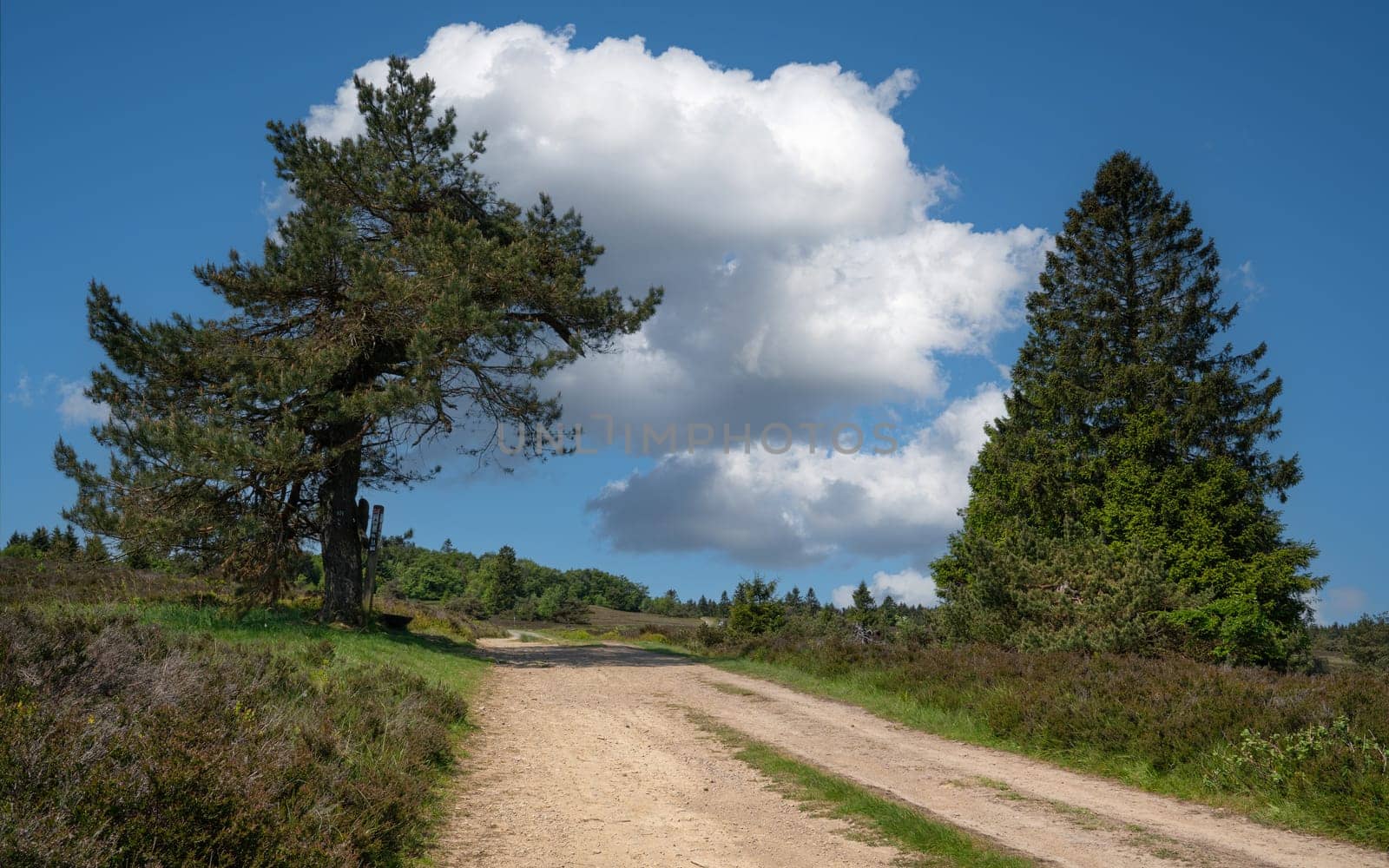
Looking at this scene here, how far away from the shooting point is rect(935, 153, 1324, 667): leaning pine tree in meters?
27.5

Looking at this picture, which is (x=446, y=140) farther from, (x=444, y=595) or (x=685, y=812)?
(x=444, y=595)

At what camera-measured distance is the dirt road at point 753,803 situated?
21.0ft

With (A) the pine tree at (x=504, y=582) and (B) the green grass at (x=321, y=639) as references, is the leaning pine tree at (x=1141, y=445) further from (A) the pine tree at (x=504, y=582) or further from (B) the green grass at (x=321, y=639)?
(A) the pine tree at (x=504, y=582)

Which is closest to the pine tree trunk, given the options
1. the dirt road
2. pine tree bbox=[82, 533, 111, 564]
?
pine tree bbox=[82, 533, 111, 564]

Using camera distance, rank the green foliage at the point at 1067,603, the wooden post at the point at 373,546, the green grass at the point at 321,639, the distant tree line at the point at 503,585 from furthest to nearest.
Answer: the distant tree line at the point at 503,585, the wooden post at the point at 373,546, the green foliage at the point at 1067,603, the green grass at the point at 321,639

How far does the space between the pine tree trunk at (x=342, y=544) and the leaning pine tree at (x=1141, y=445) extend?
55.4ft

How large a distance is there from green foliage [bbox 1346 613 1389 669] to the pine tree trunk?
5087 cm

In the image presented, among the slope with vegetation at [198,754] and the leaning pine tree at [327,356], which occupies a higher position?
the leaning pine tree at [327,356]

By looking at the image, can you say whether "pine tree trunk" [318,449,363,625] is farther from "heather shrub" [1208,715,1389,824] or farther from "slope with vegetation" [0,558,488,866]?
"heather shrub" [1208,715,1389,824]

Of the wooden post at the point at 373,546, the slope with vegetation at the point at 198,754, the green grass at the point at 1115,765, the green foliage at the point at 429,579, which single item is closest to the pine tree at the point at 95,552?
the wooden post at the point at 373,546

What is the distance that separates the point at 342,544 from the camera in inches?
851

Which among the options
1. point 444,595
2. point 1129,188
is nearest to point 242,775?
point 1129,188

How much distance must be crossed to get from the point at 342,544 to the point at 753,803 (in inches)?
671

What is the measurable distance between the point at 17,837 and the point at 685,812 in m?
5.18
